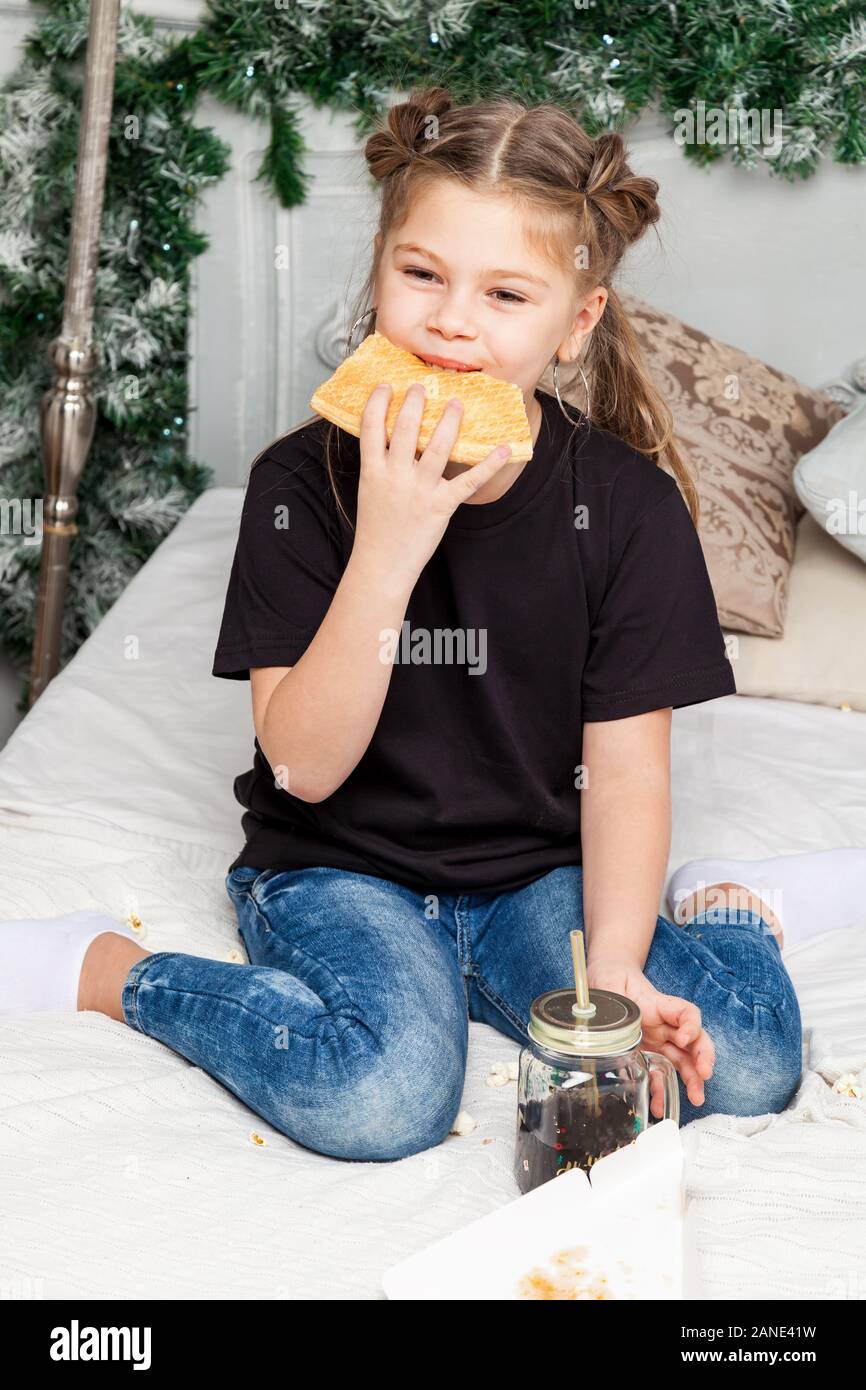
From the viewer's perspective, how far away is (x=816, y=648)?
1.95 meters

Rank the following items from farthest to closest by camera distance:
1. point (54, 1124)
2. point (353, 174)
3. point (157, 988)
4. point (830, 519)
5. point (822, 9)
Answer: point (353, 174) < point (822, 9) < point (830, 519) < point (157, 988) < point (54, 1124)

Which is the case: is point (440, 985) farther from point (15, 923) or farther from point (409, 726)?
point (15, 923)

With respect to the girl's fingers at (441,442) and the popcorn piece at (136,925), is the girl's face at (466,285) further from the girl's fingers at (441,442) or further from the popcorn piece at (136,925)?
the popcorn piece at (136,925)

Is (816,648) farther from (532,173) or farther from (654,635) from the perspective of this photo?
(532,173)

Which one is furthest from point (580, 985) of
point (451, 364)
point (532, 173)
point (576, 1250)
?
point (532, 173)

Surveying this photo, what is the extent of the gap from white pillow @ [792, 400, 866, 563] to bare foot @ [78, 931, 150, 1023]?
3.60 feet

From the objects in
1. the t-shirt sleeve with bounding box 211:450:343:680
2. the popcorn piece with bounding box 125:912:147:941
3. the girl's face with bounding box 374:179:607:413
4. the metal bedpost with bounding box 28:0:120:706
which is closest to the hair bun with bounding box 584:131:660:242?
the girl's face with bounding box 374:179:607:413

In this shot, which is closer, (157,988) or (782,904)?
(157,988)

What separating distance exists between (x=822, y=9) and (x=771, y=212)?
29 centimetres

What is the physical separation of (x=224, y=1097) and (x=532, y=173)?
0.81m

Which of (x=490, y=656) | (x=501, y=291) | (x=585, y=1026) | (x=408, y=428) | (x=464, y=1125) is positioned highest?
(x=501, y=291)

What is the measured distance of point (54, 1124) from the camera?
1100 mm

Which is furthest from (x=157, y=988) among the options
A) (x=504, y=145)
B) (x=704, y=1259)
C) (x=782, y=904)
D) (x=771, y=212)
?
(x=771, y=212)
